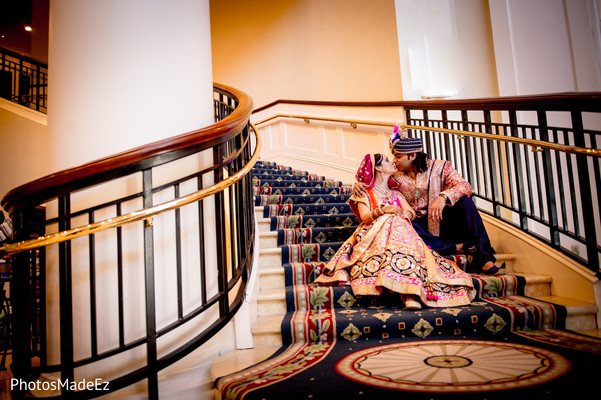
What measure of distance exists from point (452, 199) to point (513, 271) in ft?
2.24

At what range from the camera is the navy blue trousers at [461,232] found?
8.79ft

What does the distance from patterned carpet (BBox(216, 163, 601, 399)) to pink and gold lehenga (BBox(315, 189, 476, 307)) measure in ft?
0.31

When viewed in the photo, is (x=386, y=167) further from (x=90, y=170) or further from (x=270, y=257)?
(x=90, y=170)

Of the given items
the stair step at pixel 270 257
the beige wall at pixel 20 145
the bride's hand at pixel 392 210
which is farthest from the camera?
the beige wall at pixel 20 145

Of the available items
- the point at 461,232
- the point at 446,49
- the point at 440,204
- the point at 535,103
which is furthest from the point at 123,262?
the point at 446,49

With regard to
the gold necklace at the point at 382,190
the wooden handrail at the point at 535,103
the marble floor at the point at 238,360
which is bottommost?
the marble floor at the point at 238,360

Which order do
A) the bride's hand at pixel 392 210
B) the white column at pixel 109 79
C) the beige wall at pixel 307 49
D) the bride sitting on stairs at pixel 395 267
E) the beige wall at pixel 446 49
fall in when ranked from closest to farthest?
the white column at pixel 109 79 < the bride sitting on stairs at pixel 395 267 < the bride's hand at pixel 392 210 < the beige wall at pixel 446 49 < the beige wall at pixel 307 49

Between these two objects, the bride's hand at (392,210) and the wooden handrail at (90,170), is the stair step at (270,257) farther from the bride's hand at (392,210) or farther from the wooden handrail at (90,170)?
the wooden handrail at (90,170)

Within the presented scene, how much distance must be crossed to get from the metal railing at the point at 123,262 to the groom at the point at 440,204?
133 centimetres

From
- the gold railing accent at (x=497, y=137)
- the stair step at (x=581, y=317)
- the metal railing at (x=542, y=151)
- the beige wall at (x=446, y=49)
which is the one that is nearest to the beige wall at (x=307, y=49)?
the beige wall at (x=446, y=49)

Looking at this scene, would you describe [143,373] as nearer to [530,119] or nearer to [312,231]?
[312,231]

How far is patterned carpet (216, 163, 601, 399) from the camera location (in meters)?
1.46

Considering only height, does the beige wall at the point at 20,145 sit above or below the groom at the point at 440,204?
above

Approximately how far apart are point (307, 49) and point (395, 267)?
18.4 feet
